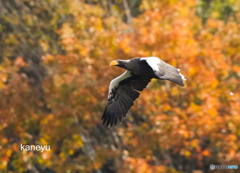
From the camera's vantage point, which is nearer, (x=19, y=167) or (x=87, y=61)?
(x=87, y=61)

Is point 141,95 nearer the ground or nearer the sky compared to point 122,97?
nearer the ground

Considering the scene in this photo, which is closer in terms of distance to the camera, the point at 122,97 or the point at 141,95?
the point at 122,97

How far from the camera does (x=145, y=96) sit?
916cm

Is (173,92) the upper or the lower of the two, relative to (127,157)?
upper

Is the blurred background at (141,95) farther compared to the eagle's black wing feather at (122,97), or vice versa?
the blurred background at (141,95)

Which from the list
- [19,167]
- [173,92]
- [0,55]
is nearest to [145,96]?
[173,92]

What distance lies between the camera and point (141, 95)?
9.23m

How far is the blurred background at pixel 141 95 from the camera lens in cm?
901

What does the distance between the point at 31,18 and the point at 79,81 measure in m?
3.73

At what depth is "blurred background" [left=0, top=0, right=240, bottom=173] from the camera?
29.6ft

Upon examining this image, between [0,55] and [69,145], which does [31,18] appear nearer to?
[0,55]

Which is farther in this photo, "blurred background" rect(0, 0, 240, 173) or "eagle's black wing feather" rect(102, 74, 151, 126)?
"blurred background" rect(0, 0, 240, 173)

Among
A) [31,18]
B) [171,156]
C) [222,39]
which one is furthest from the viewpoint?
[31,18]

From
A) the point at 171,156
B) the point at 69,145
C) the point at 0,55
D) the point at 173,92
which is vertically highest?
the point at 0,55
